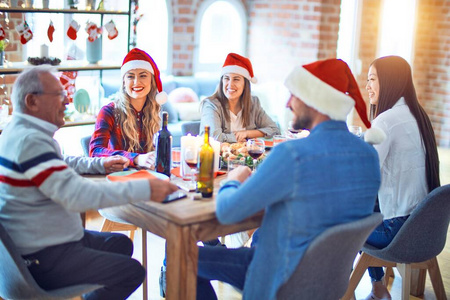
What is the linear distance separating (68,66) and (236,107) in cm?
138

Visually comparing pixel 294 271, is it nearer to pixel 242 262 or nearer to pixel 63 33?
pixel 242 262

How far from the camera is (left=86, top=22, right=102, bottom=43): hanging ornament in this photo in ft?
14.7

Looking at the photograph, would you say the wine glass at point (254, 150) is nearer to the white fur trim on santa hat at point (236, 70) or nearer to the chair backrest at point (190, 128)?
the chair backrest at point (190, 128)

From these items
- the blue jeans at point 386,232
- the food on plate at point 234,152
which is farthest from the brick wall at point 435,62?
the food on plate at point 234,152

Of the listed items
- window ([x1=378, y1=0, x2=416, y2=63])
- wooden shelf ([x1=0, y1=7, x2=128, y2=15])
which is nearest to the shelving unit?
wooden shelf ([x1=0, y1=7, x2=128, y2=15])

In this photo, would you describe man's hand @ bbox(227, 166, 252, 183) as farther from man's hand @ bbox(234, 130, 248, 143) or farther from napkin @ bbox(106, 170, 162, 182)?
man's hand @ bbox(234, 130, 248, 143)

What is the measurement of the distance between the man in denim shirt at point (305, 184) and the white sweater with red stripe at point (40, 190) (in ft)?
1.36

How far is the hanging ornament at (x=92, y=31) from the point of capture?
14.7 ft

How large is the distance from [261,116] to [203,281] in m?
1.65

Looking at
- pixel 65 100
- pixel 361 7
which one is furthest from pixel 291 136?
pixel 361 7

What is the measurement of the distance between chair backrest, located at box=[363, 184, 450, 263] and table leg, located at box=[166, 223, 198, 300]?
3.33 ft

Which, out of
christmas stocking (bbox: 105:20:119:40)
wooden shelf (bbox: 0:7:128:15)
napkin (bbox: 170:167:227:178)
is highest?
wooden shelf (bbox: 0:7:128:15)

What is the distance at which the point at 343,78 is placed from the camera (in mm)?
2102

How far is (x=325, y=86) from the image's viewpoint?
80.0 inches
